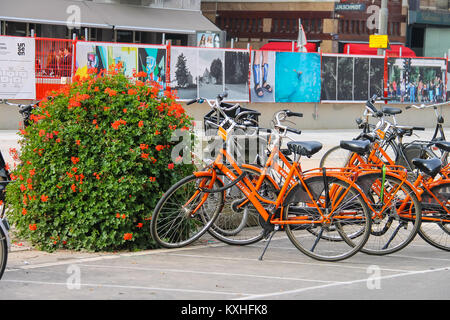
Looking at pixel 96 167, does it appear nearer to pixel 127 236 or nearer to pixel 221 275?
pixel 127 236

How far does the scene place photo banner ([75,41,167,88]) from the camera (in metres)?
19.3

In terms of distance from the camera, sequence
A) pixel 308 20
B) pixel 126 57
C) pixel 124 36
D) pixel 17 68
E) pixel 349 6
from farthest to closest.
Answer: pixel 308 20
pixel 349 6
pixel 124 36
pixel 126 57
pixel 17 68

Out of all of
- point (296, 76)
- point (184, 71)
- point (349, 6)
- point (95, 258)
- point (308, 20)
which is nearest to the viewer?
point (95, 258)

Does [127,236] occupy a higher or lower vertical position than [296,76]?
lower

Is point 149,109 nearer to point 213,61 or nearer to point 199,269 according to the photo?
point 199,269

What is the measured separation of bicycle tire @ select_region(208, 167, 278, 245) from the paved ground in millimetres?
101

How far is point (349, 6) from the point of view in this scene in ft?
119

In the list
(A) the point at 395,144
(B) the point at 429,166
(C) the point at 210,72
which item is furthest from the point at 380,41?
(B) the point at 429,166

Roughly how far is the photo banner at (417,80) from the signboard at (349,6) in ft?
42.2

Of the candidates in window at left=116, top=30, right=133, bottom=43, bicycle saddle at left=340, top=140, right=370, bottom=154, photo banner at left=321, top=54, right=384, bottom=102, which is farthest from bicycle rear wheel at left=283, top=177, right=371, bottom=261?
window at left=116, top=30, right=133, bottom=43

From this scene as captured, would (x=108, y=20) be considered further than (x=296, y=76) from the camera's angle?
Yes

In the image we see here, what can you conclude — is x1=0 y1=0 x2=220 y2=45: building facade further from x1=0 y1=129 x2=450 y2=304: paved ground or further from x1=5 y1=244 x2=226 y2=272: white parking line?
x1=0 y1=129 x2=450 y2=304: paved ground

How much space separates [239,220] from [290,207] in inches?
27.9
